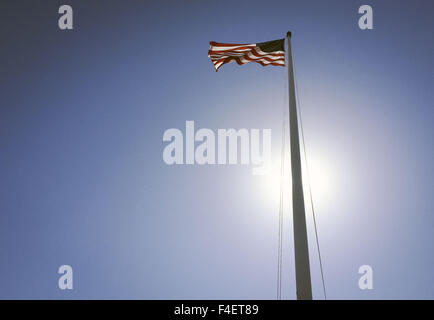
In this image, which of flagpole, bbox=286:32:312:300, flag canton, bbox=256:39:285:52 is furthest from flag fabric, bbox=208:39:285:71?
flagpole, bbox=286:32:312:300

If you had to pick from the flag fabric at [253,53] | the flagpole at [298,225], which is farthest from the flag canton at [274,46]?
the flagpole at [298,225]

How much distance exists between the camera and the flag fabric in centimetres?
2125

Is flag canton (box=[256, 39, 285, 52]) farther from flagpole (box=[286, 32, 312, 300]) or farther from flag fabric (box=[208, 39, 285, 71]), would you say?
flagpole (box=[286, 32, 312, 300])

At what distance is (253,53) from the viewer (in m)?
21.4

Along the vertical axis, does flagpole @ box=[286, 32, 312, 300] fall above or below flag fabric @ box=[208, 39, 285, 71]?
below

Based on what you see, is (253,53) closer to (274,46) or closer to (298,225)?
(274,46)

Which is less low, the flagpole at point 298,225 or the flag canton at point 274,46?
the flag canton at point 274,46

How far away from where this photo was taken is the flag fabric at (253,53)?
2125cm

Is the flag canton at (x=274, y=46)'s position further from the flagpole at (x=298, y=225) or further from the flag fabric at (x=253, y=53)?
the flagpole at (x=298, y=225)
